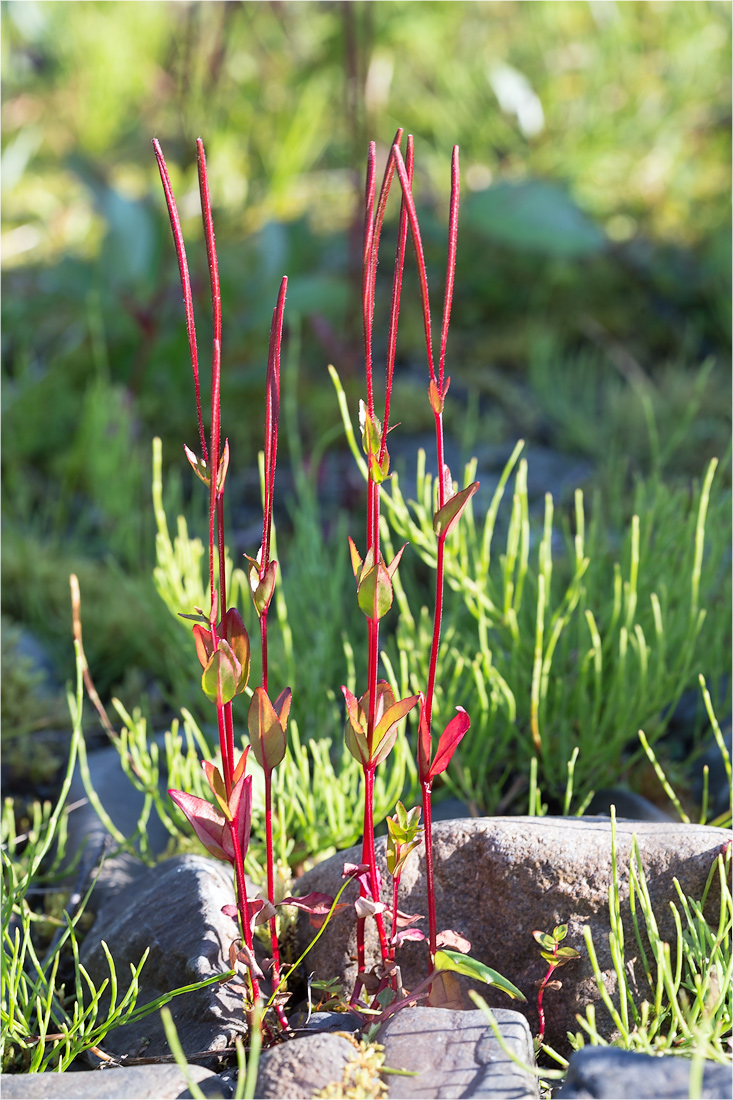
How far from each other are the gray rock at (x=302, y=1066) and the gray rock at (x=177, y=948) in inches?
4.9

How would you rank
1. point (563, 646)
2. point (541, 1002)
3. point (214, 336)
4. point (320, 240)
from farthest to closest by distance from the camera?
point (320, 240) < point (563, 646) < point (541, 1002) < point (214, 336)

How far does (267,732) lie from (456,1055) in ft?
0.98

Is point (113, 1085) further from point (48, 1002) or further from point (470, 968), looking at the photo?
point (470, 968)

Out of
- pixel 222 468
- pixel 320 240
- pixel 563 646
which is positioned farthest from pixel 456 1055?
pixel 320 240

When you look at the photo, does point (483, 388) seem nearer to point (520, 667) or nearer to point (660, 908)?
point (520, 667)

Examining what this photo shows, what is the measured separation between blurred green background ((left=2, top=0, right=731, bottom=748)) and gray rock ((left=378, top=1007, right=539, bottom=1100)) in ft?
2.62

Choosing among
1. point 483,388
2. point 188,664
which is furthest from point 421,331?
point 188,664

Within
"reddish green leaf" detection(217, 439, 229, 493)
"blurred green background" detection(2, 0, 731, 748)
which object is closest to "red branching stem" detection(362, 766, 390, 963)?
"reddish green leaf" detection(217, 439, 229, 493)

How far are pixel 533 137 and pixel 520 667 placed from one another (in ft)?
7.61

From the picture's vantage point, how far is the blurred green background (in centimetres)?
203

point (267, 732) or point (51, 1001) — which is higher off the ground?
point (267, 732)

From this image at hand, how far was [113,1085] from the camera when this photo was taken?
72 centimetres

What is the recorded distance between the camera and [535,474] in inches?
85.7

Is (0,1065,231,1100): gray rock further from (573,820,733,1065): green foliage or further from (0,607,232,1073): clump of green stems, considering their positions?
(573,820,733,1065): green foliage
